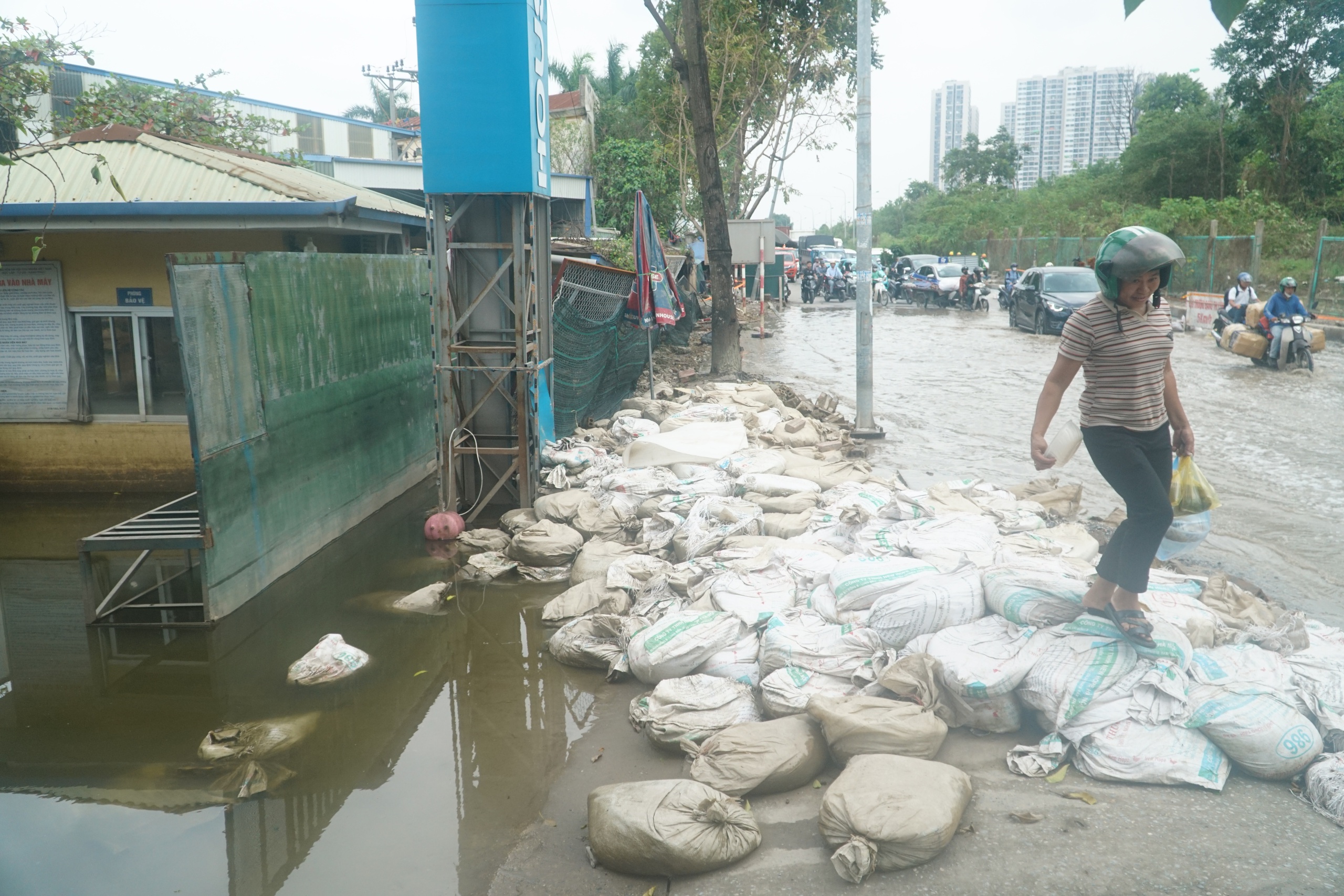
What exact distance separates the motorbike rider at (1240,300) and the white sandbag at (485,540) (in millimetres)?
16313

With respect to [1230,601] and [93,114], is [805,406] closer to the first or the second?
[1230,601]

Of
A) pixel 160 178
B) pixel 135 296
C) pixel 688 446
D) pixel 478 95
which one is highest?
pixel 478 95

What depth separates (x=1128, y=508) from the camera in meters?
3.64

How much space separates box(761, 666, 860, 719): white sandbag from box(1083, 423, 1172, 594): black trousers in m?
1.12

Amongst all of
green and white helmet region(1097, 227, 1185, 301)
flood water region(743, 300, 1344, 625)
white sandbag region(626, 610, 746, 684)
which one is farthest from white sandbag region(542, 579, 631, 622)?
flood water region(743, 300, 1344, 625)

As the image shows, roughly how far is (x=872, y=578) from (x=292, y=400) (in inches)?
169

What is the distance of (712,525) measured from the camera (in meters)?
6.00

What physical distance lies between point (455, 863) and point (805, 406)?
776 cm

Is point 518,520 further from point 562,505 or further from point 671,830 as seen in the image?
point 671,830

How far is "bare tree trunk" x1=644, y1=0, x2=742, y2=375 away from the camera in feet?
44.0

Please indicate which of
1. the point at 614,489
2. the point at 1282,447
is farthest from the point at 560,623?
the point at 1282,447

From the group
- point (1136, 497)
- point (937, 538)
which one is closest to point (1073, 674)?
point (1136, 497)

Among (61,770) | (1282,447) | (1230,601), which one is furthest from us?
(1282,447)

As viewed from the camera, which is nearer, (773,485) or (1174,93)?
(773,485)
